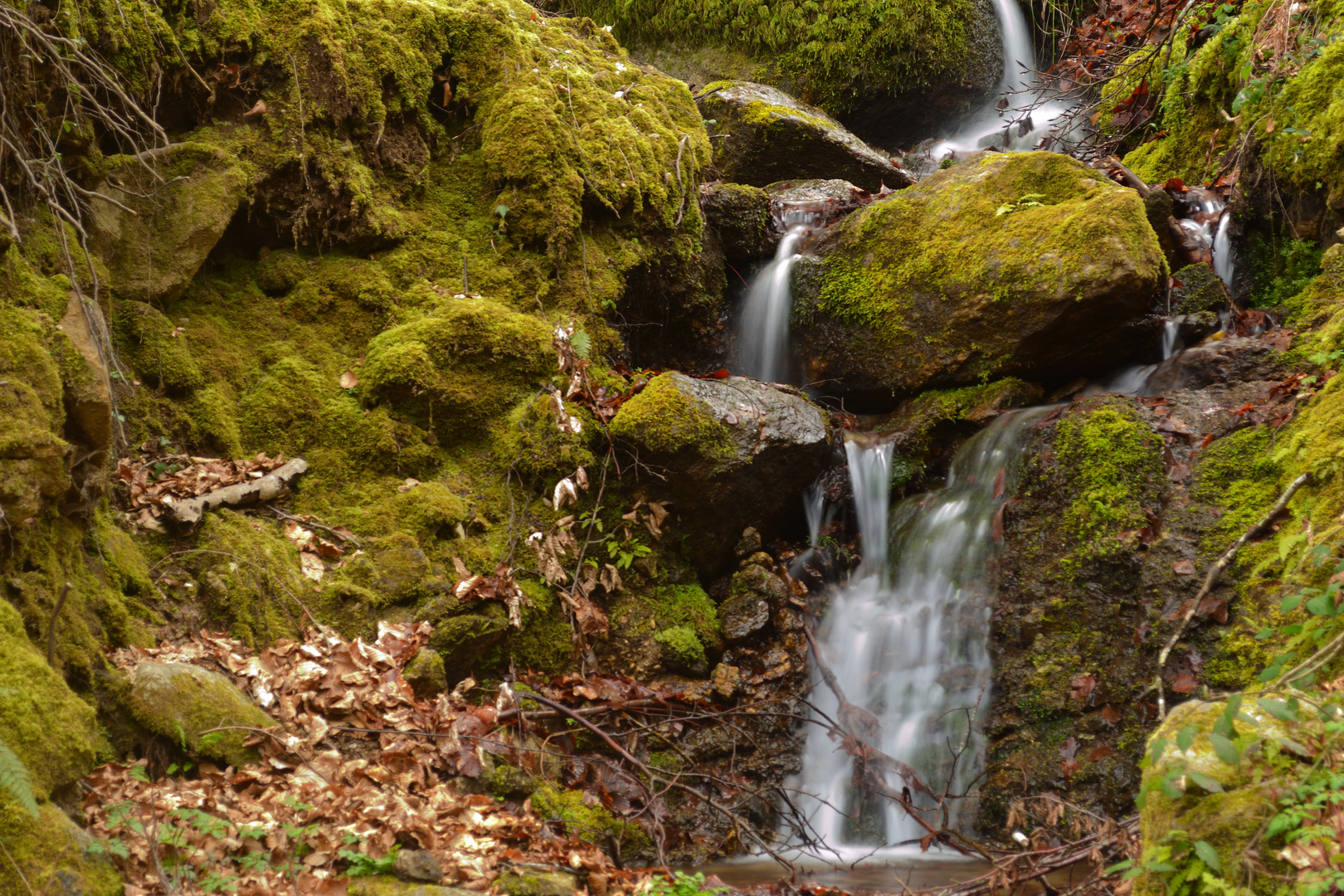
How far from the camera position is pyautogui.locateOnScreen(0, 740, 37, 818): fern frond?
231 centimetres

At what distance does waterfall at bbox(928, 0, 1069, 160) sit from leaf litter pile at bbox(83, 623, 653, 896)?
10160mm

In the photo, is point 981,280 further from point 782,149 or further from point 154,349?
point 154,349

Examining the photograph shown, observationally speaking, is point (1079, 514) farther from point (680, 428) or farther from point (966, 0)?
point (966, 0)

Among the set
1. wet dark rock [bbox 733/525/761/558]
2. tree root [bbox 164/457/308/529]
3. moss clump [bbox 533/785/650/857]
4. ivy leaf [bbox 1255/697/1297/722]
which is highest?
tree root [bbox 164/457/308/529]

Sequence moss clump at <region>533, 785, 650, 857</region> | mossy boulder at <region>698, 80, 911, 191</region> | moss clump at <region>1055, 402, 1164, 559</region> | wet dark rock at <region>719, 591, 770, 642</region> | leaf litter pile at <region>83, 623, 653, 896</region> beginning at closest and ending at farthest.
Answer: leaf litter pile at <region>83, 623, 653, 896</region>, moss clump at <region>533, 785, 650, 857</region>, moss clump at <region>1055, 402, 1164, 559</region>, wet dark rock at <region>719, 591, 770, 642</region>, mossy boulder at <region>698, 80, 911, 191</region>

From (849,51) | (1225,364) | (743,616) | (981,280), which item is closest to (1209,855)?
(743,616)

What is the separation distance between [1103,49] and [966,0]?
2.32 m

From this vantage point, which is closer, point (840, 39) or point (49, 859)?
point (49, 859)

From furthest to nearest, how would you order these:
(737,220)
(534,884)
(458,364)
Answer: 1. (737,220)
2. (458,364)
3. (534,884)

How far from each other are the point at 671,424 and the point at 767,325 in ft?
8.96

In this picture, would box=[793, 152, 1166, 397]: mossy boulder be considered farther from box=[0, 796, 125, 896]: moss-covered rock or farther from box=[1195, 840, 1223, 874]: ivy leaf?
box=[0, 796, 125, 896]: moss-covered rock

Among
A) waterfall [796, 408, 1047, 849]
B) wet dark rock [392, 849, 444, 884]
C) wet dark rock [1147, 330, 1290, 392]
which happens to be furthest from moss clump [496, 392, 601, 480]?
wet dark rock [1147, 330, 1290, 392]

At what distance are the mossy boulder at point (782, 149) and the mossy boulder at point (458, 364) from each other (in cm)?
516

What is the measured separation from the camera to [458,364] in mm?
5535
